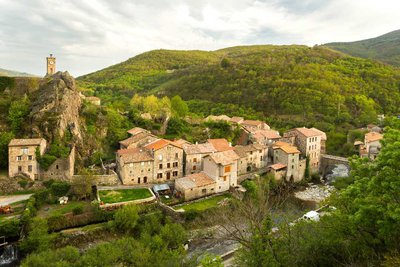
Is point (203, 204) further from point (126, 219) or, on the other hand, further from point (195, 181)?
point (126, 219)

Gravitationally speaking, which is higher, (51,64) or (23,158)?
(51,64)

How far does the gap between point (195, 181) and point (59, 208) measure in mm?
17446

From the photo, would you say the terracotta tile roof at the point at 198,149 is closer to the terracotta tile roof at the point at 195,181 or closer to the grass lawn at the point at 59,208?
the terracotta tile roof at the point at 195,181

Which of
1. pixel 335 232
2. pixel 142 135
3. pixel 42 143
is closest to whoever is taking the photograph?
pixel 335 232

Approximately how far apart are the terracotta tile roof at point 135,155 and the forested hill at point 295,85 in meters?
51.4

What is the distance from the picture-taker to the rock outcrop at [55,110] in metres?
42.9

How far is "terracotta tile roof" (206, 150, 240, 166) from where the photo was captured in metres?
43.2

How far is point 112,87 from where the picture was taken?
11625 cm

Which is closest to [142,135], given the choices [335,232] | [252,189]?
[252,189]

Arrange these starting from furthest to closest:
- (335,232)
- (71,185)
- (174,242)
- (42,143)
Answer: (42,143)
(71,185)
(174,242)
(335,232)

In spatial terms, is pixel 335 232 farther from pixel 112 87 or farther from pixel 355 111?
pixel 112 87

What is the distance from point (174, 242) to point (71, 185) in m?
16.5

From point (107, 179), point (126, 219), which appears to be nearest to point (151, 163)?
point (107, 179)

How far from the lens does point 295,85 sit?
93125mm
